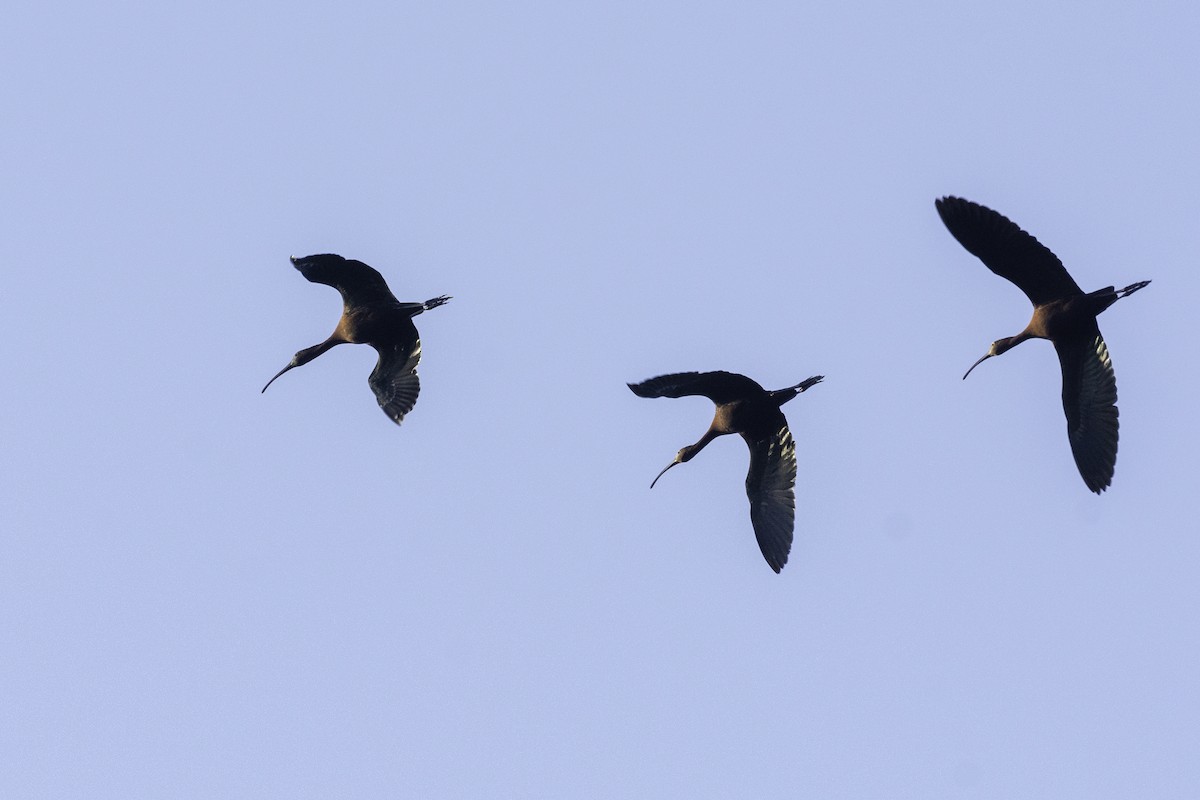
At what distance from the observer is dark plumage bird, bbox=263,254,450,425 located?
115 feet

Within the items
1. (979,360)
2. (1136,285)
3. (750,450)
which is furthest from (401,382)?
(1136,285)

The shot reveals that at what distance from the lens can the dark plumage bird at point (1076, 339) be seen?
30828 millimetres

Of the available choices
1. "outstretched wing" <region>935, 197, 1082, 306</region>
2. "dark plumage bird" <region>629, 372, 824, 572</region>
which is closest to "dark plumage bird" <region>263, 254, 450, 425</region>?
"dark plumage bird" <region>629, 372, 824, 572</region>

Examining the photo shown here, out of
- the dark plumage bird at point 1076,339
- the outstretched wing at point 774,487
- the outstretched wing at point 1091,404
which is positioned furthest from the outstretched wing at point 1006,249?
the outstretched wing at point 774,487

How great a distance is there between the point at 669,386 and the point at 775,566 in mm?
3910

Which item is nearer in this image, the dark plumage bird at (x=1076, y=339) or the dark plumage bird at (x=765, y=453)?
the dark plumage bird at (x=1076, y=339)

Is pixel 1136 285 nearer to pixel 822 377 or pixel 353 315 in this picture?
pixel 822 377

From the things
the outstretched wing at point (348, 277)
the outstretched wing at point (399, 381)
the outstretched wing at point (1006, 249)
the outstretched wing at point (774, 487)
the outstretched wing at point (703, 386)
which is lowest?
the outstretched wing at point (774, 487)

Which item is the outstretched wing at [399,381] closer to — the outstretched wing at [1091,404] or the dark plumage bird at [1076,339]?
the dark plumage bird at [1076,339]

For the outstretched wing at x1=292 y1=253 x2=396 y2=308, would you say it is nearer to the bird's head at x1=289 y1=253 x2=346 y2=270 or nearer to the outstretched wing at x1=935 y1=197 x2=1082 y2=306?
the bird's head at x1=289 y1=253 x2=346 y2=270

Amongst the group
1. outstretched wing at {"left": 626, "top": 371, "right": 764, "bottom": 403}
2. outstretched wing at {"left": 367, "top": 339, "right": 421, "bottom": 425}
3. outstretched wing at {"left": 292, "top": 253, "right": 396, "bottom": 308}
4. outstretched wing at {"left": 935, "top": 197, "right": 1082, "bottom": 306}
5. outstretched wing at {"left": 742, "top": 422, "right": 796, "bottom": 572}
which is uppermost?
outstretched wing at {"left": 292, "top": 253, "right": 396, "bottom": 308}

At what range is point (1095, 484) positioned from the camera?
32.1 m

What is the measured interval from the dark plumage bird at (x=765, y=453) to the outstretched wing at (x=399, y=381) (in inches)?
185

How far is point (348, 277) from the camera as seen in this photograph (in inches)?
1377
